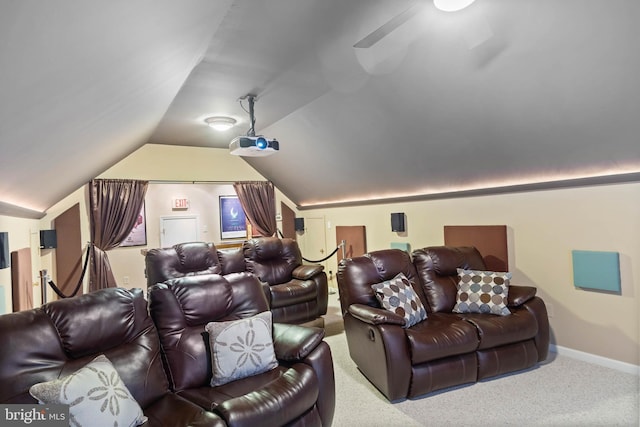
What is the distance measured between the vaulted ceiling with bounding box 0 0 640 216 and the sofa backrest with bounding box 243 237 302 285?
5.94 feet

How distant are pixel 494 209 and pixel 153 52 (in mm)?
3676

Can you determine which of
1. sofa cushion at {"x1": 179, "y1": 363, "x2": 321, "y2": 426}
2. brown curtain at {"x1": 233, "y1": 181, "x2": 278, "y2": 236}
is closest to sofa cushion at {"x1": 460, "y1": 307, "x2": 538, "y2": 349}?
sofa cushion at {"x1": 179, "y1": 363, "x2": 321, "y2": 426}

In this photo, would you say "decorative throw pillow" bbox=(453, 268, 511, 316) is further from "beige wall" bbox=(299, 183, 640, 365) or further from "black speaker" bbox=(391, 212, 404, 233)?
"black speaker" bbox=(391, 212, 404, 233)

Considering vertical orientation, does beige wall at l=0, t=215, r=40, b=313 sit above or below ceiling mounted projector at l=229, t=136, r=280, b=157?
below

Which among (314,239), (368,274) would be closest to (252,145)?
(368,274)

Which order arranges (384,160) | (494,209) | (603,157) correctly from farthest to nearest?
(384,160) < (494,209) < (603,157)

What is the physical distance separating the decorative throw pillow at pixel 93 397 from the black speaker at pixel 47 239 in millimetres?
4258

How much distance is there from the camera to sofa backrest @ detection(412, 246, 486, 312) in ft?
11.4

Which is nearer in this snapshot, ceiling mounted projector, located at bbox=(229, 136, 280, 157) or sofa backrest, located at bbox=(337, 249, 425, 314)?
sofa backrest, located at bbox=(337, 249, 425, 314)

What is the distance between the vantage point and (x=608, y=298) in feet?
10.1

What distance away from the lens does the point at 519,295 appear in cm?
315

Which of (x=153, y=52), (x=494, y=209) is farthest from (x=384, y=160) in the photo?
(x=153, y=52)

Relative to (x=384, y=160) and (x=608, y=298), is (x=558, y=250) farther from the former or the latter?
(x=384, y=160)

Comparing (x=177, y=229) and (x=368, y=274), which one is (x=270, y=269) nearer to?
(x=368, y=274)
